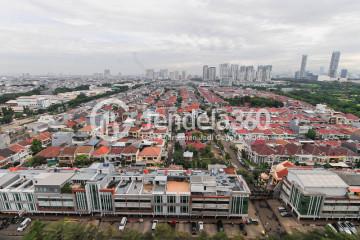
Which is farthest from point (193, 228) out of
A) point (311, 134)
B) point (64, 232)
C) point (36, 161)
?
point (311, 134)

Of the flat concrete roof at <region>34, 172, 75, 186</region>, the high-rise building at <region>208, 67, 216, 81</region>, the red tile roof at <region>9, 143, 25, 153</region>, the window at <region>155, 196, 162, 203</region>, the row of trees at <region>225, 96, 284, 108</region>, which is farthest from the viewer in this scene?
the high-rise building at <region>208, 67, 216, 81</region>

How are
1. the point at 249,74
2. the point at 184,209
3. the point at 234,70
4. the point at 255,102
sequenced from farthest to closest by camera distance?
the point at 234,70 < the point at 249,74 < the point at 255,102 < the point at 184,209

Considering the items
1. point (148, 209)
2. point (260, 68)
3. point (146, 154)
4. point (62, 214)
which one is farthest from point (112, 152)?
point (260, 68)

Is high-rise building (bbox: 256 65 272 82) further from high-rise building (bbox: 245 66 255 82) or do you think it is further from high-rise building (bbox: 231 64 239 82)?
high-rise building (bbox: 231 64 239 82)

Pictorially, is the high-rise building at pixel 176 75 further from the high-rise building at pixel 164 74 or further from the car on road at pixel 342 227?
the car on road at pixel 342 227

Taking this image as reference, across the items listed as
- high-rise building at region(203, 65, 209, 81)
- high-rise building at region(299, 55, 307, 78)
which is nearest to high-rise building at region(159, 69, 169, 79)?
high-rise building at region(203, 65, 209, 81)

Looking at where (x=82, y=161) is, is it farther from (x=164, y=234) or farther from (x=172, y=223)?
(x=164, y=234)

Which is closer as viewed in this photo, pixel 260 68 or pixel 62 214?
pixel 62 214

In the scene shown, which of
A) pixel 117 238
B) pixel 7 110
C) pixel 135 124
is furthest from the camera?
pixel 7 110

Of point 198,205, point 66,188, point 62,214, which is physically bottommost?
point 62,214

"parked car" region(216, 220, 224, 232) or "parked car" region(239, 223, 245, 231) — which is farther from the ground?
"parked car" region(216, 220, 224, 232)

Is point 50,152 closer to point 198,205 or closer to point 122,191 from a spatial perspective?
point 122,191
